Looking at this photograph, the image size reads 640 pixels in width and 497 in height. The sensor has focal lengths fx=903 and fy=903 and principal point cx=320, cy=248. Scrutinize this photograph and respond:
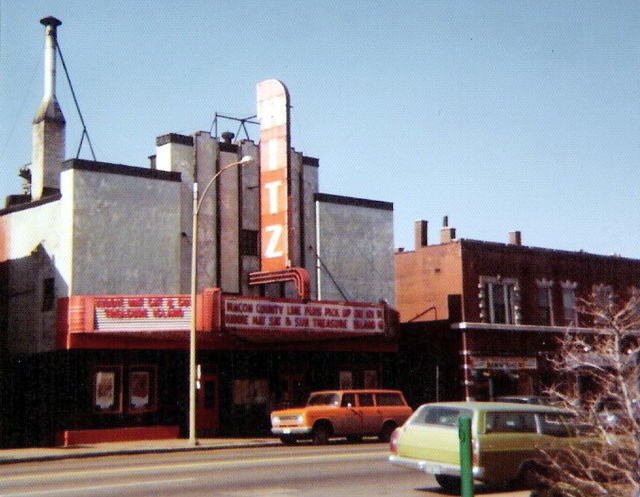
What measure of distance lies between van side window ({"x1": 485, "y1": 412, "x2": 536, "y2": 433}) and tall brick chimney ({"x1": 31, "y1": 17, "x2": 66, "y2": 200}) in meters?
23.3

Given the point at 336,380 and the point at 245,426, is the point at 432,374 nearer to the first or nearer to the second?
the point at 336,380

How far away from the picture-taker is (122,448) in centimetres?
2695

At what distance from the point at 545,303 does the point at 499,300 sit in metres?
3.42

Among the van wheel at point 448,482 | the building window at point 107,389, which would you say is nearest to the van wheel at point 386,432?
the building window at point 107,389

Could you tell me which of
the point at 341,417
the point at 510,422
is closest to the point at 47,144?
the point at 341,417

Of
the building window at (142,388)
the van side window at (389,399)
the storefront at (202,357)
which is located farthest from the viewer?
the building window at (142,388)

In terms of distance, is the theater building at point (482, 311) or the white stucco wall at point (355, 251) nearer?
the white stucco wall at point (355, 251)

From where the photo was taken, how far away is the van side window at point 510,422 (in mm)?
15422

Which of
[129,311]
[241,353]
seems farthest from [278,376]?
[129,311]

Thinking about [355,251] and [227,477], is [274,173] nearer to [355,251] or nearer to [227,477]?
[355,251]

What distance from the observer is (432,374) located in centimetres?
4212

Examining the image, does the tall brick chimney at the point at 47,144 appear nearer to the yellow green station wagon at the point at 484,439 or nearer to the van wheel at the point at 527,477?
the yellow green station wagon at the point at 484,439

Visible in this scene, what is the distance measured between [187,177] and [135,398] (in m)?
8.42

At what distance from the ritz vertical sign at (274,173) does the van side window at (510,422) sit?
56.9 ft
